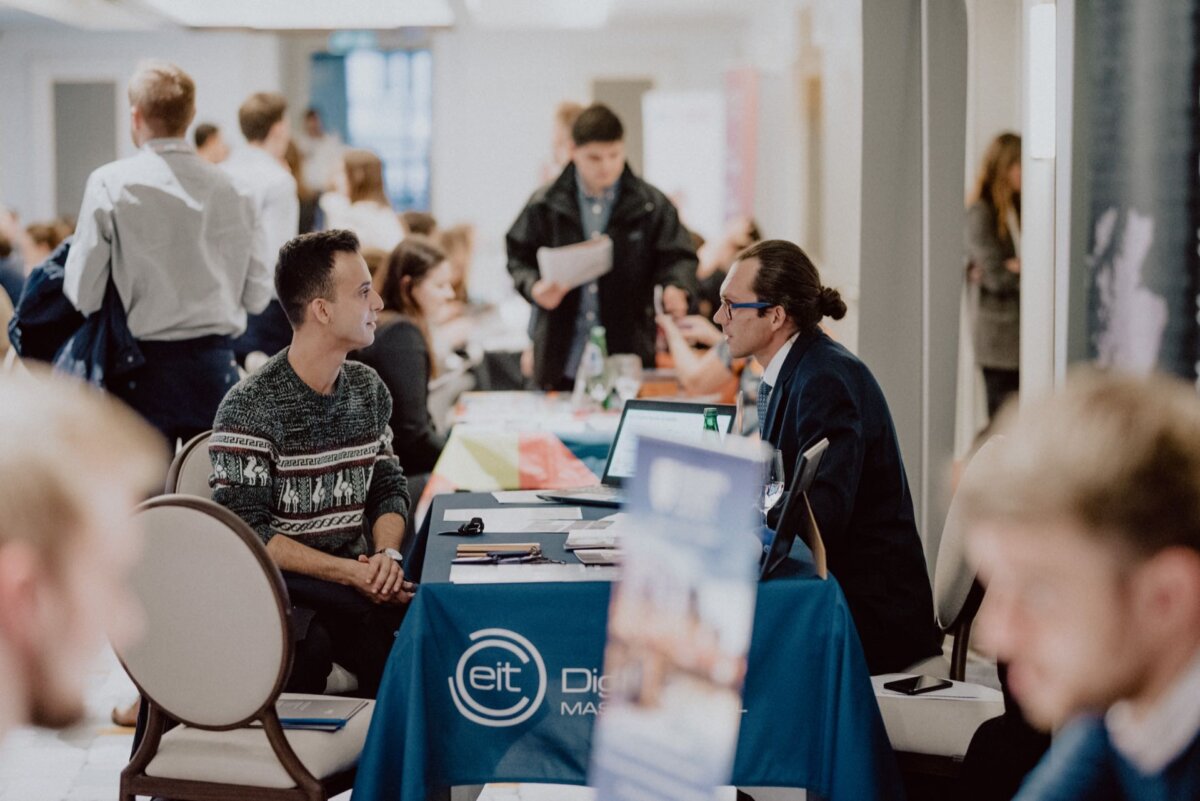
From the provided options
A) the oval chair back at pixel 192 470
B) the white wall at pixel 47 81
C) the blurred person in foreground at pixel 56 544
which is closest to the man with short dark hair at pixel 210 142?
the oval chair back at pixel 192 470

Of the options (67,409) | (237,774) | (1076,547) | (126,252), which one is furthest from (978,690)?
(126,252)

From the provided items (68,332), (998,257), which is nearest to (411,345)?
(68,332)

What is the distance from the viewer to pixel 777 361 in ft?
10.0

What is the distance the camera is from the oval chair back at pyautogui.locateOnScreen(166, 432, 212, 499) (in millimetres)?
2885

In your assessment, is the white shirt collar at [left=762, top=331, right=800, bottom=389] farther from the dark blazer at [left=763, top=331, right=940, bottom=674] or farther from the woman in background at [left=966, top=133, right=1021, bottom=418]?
the woman in background at [left=966, top=133, right=1021, bottom=418]

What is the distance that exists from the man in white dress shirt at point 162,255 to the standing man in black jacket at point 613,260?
4.62 feet

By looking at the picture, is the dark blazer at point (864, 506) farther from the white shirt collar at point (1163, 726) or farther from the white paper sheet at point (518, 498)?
the white shirt collar at point (1163, 726)

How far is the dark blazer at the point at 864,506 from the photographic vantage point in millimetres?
2742

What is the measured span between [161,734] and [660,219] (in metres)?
3.21

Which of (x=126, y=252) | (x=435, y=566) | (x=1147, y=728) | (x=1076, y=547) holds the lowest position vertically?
(x=435, y=566)

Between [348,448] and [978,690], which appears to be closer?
[978,690]

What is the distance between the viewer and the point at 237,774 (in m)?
2.31

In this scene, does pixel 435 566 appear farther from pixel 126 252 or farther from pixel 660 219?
pixel 660 219

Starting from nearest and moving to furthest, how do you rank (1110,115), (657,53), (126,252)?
1. (1110,115)
2. (126,252)
3. (657,53)
